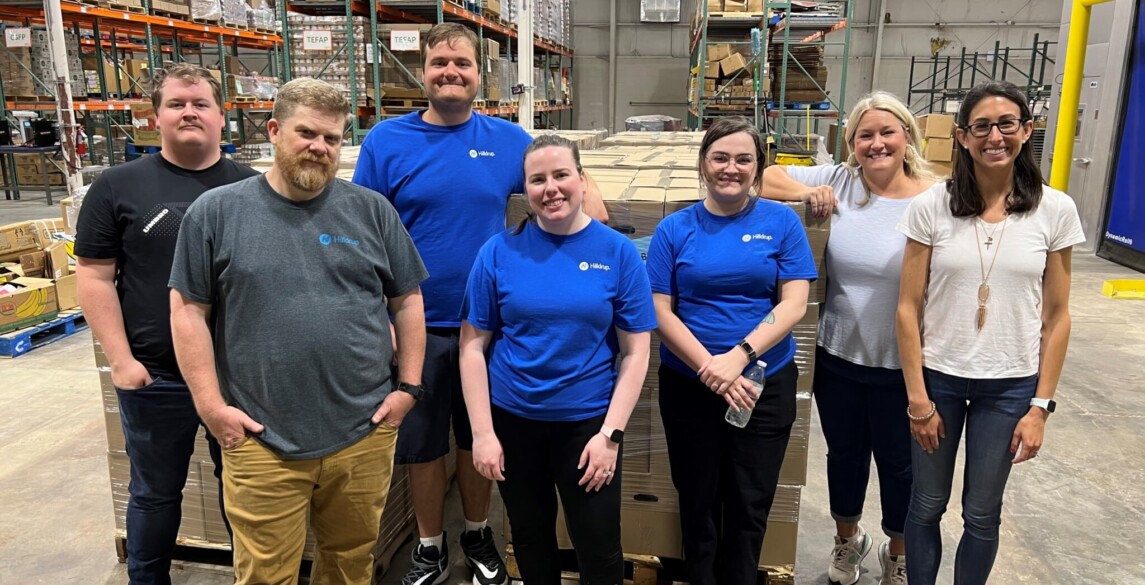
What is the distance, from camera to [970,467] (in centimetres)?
222

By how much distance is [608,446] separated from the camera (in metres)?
2.12

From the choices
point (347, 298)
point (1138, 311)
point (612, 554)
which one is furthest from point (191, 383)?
point (1138, 311)

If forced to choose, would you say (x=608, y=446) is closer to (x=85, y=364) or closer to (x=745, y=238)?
(x=745, y=238)

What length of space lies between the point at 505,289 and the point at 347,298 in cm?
44

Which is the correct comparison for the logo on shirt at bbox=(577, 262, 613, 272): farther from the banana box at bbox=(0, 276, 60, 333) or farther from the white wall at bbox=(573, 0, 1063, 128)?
the white wall at bbox=(573, 0, 1063, 128)

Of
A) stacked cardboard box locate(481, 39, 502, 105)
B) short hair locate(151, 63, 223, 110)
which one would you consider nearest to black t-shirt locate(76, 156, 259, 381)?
short hair locate(151, 63, 223, 110)

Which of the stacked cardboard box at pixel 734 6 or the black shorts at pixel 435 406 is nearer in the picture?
the black shorts at pixel 435 406

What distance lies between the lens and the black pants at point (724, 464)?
2.27 m

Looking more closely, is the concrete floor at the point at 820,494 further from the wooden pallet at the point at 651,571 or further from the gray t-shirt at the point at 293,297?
the gray t-shirt at the point at 293,297

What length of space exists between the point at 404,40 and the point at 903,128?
5.91 meters

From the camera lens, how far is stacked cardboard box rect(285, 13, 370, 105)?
7.45 meters

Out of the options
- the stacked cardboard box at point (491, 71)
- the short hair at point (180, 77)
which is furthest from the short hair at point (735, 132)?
the stacked cardboard box at point (491, 71)

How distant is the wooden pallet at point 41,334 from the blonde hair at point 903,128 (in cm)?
534

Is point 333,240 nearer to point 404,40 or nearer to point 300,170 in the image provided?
point 300,170
